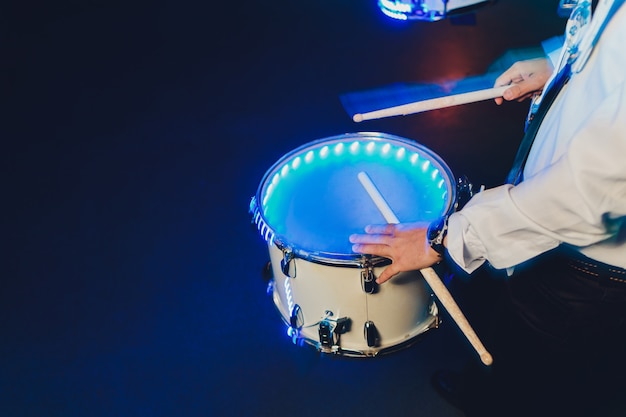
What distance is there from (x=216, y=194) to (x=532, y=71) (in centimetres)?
167

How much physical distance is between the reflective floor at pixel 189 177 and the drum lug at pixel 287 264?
230mm

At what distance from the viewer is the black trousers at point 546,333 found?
3.59ft

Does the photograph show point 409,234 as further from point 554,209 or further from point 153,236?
point 153,236

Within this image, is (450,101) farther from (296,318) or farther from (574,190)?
(296,318)

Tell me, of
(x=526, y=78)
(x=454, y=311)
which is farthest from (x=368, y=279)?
(x=526, y=78)

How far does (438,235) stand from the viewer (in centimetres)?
106

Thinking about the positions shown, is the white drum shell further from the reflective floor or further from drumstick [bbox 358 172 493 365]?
drumstick [bbox 358 172 493 365]

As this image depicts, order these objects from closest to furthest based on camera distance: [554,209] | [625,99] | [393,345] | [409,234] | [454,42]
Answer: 1. [625,99]
2. [554,209]
3. [409,234]
4. [393,345]
5. [454,42]

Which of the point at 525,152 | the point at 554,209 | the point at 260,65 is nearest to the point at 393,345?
the point at 525,152

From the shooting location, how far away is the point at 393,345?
5.03 ft

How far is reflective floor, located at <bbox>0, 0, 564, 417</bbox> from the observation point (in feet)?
5.90

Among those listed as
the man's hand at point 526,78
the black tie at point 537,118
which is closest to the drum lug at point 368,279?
the black tie at point 537,118

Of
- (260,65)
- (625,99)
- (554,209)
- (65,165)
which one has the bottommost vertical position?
(554,209)

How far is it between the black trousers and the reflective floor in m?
0.12
